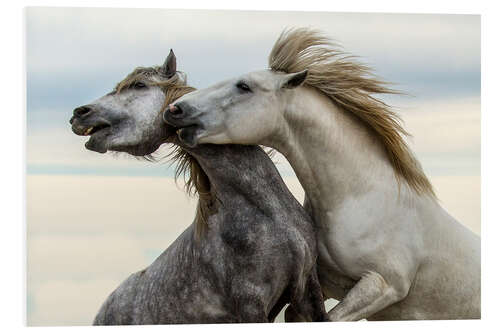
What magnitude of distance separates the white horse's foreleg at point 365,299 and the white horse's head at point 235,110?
2.52 feet

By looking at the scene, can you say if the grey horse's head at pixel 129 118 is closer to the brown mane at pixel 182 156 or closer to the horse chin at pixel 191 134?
the brown mane at pixel 182 156

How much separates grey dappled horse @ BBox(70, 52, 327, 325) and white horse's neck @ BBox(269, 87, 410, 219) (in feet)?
0.42

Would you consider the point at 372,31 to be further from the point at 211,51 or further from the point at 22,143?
the point at 22,143

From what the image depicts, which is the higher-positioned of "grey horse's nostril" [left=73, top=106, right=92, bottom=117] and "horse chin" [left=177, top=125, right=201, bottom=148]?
"grey horse's nostril" [left=73, top=106, right=92, bottom=117]

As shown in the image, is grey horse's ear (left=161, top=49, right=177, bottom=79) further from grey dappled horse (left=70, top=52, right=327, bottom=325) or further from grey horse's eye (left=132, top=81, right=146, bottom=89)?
grey horse's eye (left=132, top=81, right=146, bottom=89)

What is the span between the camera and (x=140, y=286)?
4309mm

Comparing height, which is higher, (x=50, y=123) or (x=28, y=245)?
(x=50, y=123)

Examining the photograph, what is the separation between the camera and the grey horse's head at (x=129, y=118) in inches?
159

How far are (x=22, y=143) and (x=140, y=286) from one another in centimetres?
84

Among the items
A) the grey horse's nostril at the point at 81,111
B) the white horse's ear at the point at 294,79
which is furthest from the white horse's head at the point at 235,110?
the grey horse's nostril at the point at 81,111

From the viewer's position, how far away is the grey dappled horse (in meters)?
4.02

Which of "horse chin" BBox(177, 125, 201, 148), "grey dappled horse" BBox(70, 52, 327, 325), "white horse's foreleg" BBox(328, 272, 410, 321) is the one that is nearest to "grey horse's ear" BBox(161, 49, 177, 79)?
"grey dappled horse" BBox(70, 52, 327, 325)

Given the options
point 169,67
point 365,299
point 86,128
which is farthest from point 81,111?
point 365,299
